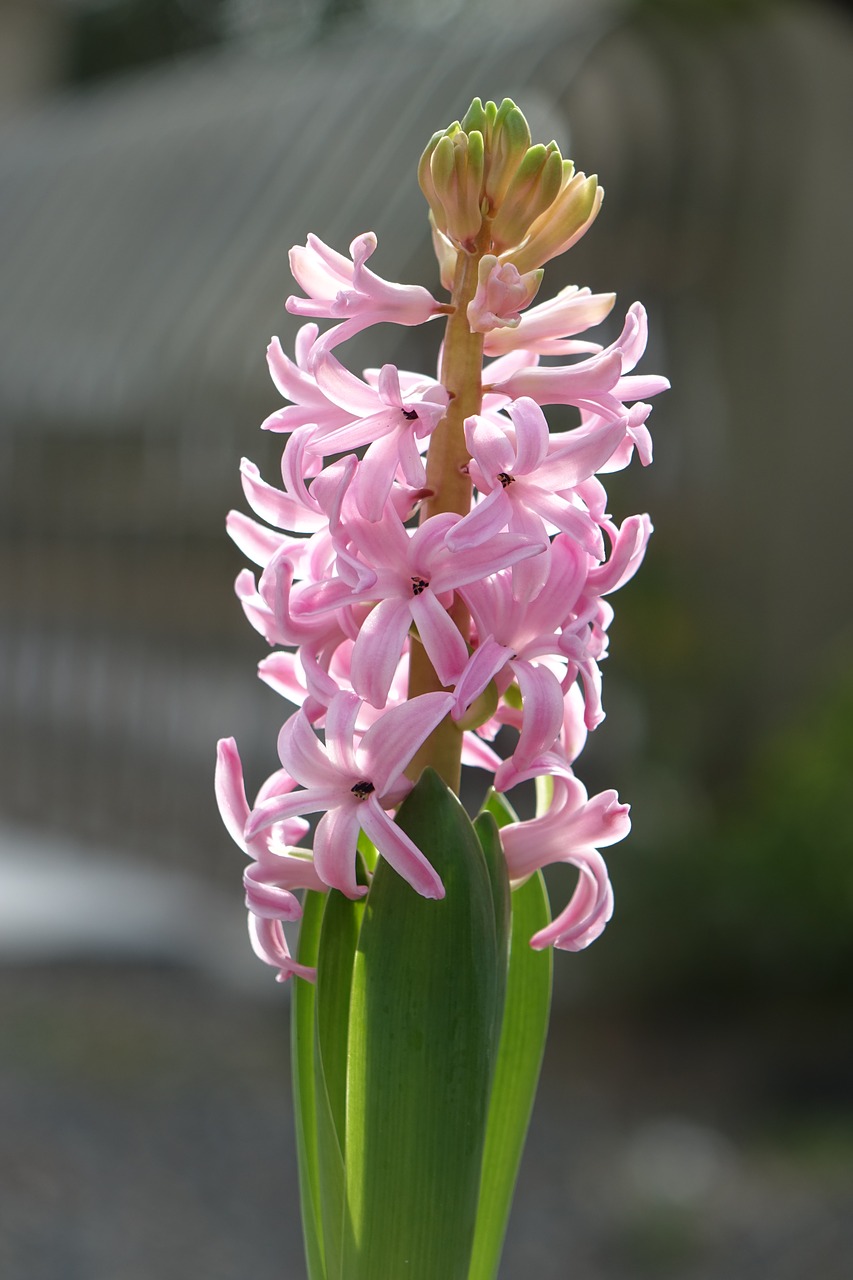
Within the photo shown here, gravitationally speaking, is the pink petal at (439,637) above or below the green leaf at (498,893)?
above

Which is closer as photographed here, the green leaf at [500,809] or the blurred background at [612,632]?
the green leaf at [500,809]

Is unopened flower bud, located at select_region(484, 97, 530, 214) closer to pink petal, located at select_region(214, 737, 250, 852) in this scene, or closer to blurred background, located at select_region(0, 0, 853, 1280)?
pink petal, located at select_region(214, 737, 250, 852)

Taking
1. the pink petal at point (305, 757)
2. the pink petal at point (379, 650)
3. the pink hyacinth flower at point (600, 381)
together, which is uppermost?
the pink hyacinth flower at point (600, 381)

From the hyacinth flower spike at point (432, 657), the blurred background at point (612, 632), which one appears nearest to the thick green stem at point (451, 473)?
the hyacinth flower spike at point (432, 657)

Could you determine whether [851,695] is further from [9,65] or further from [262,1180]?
[9,65]

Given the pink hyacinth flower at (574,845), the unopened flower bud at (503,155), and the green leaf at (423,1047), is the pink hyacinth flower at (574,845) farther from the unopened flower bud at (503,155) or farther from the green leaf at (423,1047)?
the unopened flower bud at (503,155)

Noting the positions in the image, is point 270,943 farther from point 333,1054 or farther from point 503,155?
point 503,155

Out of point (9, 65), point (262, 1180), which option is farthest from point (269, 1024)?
point (9, 65)

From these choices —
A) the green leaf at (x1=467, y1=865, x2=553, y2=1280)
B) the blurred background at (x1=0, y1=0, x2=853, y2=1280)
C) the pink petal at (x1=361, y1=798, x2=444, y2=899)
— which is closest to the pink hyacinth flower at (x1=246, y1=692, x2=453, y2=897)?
the pink petal at (x1=361, y1=798, x2=444, y2=899)
